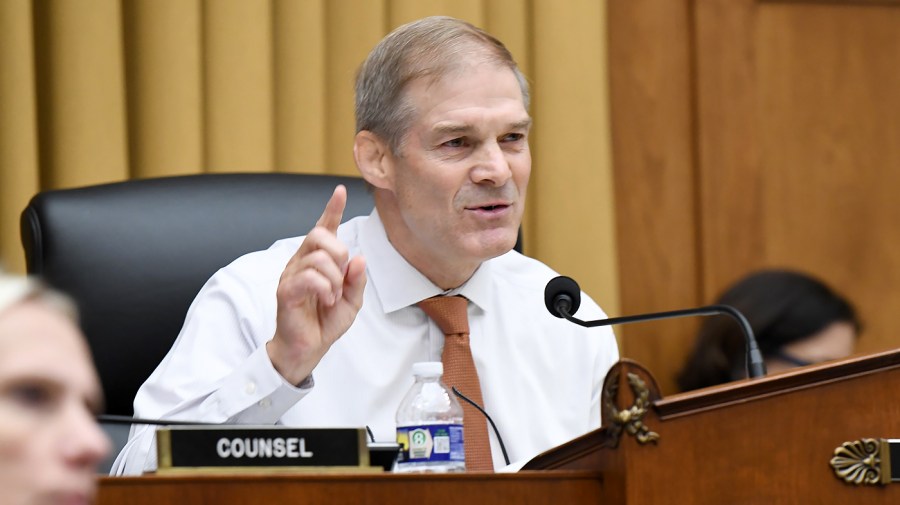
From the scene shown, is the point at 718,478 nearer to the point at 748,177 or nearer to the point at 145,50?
the point at 145,50

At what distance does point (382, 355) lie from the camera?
6.40 ft

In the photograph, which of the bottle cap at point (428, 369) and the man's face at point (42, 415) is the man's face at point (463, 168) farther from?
the man's face at point (42, 415)

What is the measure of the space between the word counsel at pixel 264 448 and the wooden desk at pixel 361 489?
0.04 m

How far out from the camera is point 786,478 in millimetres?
1156

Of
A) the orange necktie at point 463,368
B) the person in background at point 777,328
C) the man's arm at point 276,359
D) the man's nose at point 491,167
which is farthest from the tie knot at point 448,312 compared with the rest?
the person in background at point 777,328

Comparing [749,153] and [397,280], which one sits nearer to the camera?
[397,280]

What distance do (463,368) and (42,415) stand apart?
1.37 meters

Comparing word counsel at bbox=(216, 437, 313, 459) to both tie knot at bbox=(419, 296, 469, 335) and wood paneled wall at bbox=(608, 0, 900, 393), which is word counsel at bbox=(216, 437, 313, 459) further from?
wood paneled wall at bbox=(608, 0, 900, 393)

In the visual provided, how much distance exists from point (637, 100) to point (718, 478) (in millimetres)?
1992

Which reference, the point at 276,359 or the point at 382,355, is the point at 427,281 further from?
the point at 276,359

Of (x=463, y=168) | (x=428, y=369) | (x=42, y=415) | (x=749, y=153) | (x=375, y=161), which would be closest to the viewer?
(x=42, y=415)

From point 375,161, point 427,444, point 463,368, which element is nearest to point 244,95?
point 375,161

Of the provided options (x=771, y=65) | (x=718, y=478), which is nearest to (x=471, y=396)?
(x=718, y=478)

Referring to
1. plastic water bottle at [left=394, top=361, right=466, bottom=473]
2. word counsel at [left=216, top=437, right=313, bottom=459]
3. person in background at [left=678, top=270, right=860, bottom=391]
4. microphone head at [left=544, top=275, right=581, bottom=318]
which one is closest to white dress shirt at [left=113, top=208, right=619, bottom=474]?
plastic water bottle at [left=394, top=361, right=466, bottom=473]
